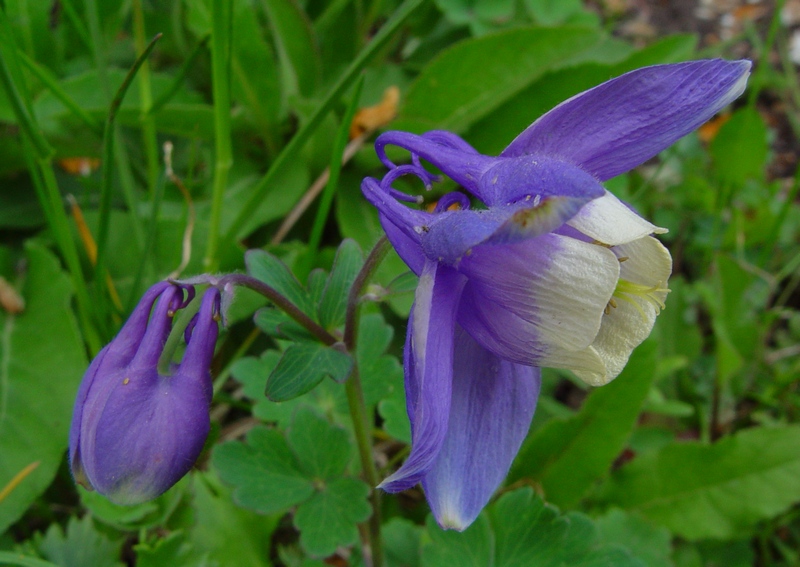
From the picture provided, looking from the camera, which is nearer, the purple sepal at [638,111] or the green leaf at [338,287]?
the purple sepal at [638,111]

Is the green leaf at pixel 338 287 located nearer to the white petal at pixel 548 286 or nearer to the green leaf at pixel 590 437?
the white petal at pixel 548 286

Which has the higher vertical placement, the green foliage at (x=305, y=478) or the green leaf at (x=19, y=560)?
the green leaf at (x=19, y=560)

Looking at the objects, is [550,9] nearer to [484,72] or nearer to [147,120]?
[484,72]

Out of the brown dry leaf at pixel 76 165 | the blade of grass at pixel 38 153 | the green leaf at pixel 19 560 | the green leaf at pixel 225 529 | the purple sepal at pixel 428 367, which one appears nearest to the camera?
the purple sepal at pixel 428 367

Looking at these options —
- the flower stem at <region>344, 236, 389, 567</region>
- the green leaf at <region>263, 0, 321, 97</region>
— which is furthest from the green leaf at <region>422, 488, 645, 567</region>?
the green leaf at <region>263, 0, 321, 97</region>

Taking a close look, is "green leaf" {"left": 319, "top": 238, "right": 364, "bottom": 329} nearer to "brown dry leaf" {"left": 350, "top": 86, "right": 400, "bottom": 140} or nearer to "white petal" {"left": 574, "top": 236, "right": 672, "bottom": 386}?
"white petal" {"left": 574, "top": 236, "right": 672, "bottom": 386}

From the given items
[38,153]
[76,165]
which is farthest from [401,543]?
[76,165]

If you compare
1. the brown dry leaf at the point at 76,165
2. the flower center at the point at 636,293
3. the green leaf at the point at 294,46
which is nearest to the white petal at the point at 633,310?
the flower center at the point at 636,293
